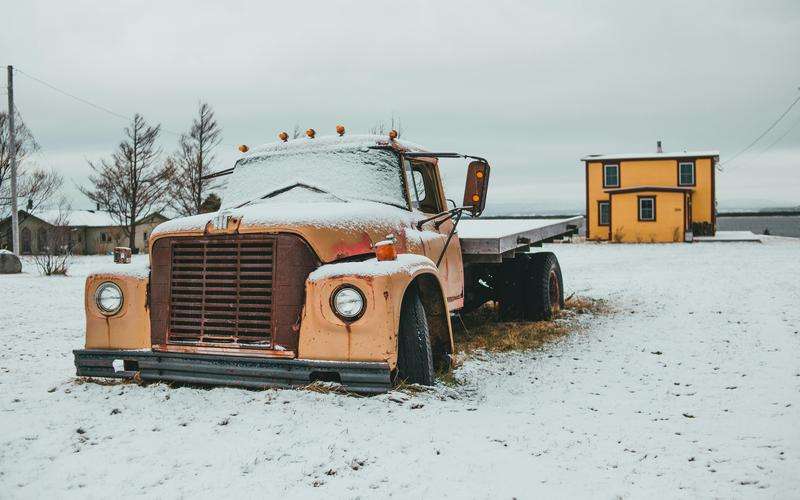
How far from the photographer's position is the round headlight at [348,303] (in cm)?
441

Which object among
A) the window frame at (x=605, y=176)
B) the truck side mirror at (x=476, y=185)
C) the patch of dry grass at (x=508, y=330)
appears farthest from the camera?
the window frame at (x=605, y=176)

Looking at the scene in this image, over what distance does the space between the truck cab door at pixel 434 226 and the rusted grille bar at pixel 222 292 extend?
6.05ft

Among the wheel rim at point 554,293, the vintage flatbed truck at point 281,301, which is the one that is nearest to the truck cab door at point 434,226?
the vintage flatbed truck at point 281,301

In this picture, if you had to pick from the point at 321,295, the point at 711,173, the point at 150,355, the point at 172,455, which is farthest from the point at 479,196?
the point at 711,173

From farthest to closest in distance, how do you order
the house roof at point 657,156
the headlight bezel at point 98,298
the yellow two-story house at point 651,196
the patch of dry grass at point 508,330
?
the house roof at point 657,156, the yellow two-story house at point 651,196, the patch of dry grass at point 508,330, the headlight bezel at point 98,298

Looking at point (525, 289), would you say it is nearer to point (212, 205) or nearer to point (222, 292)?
point (222, 292)

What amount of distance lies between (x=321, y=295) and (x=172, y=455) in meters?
1.32

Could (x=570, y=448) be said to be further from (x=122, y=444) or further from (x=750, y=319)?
(x=750, y=319)

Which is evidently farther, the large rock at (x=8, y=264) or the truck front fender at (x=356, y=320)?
the large rock at (x=8, y=264)

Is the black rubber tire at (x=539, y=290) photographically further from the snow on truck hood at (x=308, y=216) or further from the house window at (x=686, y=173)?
the house window at (x=686, y=173)

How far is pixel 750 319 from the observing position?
911 cm

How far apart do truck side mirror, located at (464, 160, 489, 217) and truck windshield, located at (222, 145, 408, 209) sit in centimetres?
58

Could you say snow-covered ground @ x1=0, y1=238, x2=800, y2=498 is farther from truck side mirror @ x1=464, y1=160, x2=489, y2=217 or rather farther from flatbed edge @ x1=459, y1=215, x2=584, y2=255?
truck side mirror @ x1=464, y1=160, x2=489, y2=217

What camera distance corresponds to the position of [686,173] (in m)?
38.4
